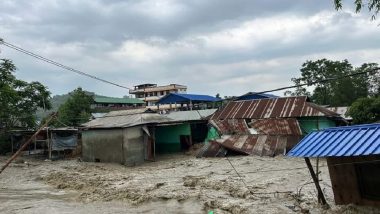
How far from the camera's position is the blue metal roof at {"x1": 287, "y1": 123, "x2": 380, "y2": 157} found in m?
8.01

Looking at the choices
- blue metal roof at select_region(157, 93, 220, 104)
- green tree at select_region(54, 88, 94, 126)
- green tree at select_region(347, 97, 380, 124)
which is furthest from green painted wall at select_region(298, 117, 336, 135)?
green tree at select_region(54, 88, 94, 126)

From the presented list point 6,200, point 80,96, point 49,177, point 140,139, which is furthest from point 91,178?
point 80,96

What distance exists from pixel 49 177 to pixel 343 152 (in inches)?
634

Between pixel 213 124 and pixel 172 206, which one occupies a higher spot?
pixel 213 124

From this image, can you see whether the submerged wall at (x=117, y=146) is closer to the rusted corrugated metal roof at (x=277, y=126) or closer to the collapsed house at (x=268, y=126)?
the collapsed house at (x=268, y=126)

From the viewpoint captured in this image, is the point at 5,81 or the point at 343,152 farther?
the point at 5,81

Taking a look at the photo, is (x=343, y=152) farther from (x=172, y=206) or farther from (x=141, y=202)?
(x=141, y=202)

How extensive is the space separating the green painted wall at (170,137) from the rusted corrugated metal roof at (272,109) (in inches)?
97.6

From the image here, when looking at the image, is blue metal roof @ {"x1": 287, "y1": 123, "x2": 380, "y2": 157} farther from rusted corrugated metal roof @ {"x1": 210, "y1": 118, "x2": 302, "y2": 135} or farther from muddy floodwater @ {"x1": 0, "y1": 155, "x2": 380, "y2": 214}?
rusted corrugated metal roof @ {"x1": 210, "y1": 118, "x2": 302, "y2": 135}

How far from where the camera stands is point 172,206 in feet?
41.0

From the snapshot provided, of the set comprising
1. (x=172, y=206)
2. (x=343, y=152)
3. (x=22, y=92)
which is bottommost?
(x=172, y=206)

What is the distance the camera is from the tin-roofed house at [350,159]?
8.45 meters

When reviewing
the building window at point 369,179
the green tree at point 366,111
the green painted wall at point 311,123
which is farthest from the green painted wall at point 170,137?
the building window at point 369,179

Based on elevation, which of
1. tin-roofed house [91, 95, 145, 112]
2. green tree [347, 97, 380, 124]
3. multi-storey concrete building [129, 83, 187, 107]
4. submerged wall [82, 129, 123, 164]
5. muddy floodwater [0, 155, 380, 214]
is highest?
multi-storey concrete building [129, 83, 187, 107]
